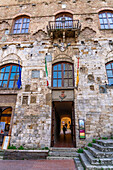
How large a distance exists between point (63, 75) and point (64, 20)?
5.48 metres

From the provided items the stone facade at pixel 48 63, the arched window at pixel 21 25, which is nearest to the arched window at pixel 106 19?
the stone facade at pixel 48 63

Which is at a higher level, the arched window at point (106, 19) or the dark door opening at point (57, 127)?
the arched window at point (106, 19)

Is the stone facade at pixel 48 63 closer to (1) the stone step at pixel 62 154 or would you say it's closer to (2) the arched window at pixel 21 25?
(2) the arched window at pixel 21 25

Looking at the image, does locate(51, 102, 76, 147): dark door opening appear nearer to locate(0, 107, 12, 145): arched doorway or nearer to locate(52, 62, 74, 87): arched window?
locate(52, 62, 74, 87): arched window

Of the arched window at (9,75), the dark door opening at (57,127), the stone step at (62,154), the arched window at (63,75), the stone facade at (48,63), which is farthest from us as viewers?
the arched window at (9,75)

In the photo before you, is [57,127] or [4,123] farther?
[57,127]

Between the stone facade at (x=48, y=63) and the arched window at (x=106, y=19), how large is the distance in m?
0.46

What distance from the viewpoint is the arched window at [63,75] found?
25.3ft

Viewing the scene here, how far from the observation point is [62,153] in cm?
560

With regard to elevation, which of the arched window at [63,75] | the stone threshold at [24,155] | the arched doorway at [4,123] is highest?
the arched window at [63,75]

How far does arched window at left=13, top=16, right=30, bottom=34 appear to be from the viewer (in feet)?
32.4

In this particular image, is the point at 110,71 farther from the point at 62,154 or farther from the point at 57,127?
the point at 57,127

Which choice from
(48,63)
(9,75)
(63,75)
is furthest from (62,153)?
(9,75)

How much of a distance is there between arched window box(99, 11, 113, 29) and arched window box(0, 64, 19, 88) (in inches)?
324
